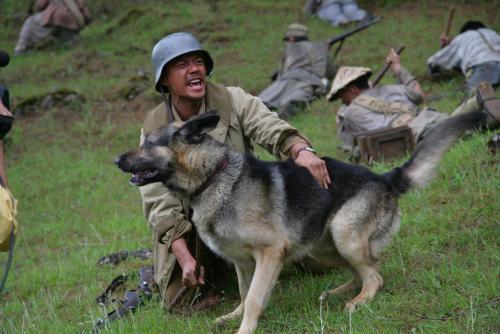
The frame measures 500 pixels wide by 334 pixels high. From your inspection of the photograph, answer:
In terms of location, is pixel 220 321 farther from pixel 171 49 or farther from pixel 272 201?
pixel 171 49

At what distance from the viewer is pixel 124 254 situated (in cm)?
680

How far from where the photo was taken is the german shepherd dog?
14.1ft

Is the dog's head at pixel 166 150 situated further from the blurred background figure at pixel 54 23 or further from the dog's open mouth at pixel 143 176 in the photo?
the blurred background figure at pixel 54 23

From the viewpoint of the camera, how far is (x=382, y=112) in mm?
8719

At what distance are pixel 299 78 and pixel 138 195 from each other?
4414mm

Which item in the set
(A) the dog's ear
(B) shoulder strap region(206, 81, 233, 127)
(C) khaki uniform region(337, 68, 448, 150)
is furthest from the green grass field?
(B) shoulder strap region(206, 81, 233, 127)

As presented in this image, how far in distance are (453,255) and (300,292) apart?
1150 millimetres

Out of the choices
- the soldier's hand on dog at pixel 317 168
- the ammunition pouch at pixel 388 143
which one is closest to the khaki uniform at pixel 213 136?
the soldier's hand on dog at pixel 317 168

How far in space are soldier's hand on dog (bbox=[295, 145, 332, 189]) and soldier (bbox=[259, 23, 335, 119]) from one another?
7.21 m

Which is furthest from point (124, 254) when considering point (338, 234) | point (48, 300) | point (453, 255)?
point (453, 255)

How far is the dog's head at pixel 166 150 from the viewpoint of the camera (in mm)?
4262

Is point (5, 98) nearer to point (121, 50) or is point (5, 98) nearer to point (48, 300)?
point (48, 300)

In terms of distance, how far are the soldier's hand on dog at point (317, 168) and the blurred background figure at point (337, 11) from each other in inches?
541

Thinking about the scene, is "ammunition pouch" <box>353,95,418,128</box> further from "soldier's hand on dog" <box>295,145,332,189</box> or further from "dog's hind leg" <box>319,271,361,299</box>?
"soldier's hand on dog" <box>295,145,332,189</box>
